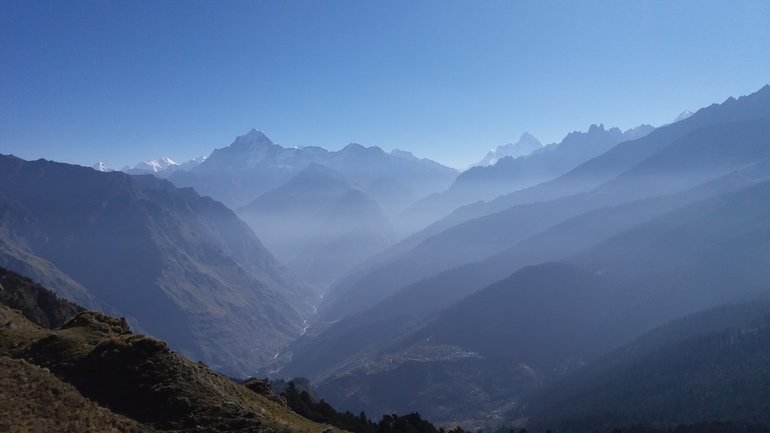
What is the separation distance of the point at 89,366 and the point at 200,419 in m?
11.6

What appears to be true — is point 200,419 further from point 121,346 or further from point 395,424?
point 395,424

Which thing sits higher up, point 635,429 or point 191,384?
point 191,384

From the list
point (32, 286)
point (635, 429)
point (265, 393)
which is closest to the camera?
point (265, 393)

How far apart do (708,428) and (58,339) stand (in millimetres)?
185186

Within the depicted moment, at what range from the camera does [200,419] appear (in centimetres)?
3678

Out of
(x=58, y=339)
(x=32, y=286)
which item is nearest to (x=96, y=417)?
(x=58, y=339)

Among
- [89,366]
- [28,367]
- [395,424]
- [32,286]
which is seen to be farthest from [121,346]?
[32,286]

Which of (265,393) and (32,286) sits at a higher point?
(32,286)

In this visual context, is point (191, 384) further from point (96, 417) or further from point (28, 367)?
point (28, 367)

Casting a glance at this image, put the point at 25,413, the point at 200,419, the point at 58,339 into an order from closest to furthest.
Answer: the point at 25,413
the point at 200,419
the point at 58,339

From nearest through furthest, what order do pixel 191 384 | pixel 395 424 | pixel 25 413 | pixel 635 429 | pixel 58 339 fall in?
pixel 25 413 → pixel 191 384 → pixel 58 339 → pixel 395 424 → pixel 635 429

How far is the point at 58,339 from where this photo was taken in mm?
45531

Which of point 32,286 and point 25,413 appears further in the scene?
point 32,286

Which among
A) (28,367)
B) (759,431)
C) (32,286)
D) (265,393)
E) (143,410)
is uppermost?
(32,286)
